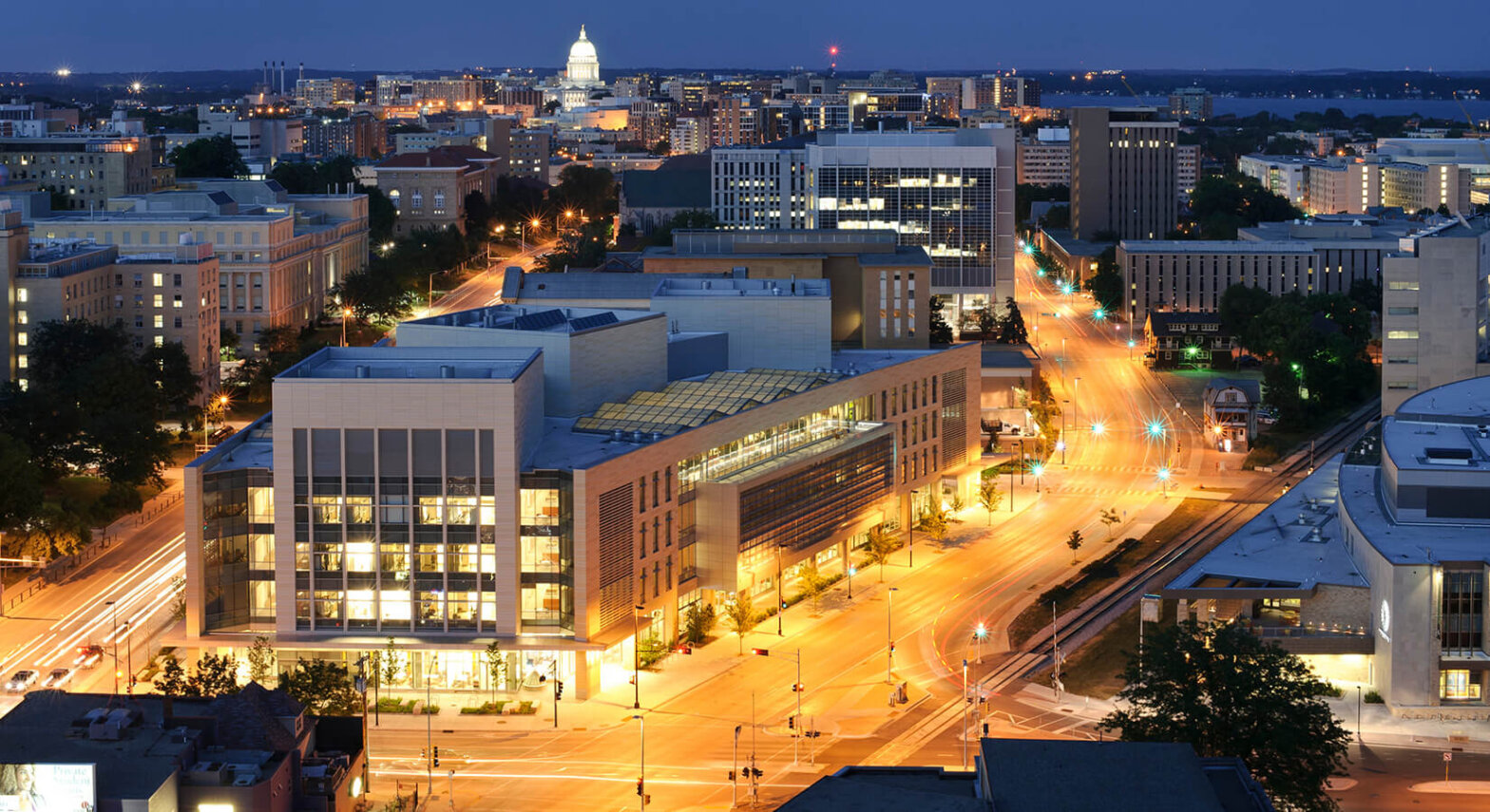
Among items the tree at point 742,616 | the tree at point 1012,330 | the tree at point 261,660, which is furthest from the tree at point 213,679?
the tree at point 1012,330

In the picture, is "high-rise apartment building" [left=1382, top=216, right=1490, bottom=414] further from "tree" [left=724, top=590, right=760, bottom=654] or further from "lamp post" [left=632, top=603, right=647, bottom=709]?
"lamp post" [left=632, top=603, right=647, bottom=709]

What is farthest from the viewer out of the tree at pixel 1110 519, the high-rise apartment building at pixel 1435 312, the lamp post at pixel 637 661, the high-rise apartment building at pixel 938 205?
the high-rise apartment building at pixel 938 205

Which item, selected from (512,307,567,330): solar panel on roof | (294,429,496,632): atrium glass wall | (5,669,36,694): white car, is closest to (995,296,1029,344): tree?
(512,307,567,330): solar panel on roof

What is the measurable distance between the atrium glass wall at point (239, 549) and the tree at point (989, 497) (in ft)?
128

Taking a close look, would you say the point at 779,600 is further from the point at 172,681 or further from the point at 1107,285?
the point at 1107,285

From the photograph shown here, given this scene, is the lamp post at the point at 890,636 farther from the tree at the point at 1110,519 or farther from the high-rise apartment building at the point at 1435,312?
the high-rise apartment building at the point at 1435,312

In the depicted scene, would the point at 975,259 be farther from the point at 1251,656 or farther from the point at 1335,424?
the point at 1251,656

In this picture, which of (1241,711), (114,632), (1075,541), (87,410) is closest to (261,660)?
(114,632)

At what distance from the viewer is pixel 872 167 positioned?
6969 inches

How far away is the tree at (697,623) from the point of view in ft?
266

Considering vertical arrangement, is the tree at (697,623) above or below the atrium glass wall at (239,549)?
below

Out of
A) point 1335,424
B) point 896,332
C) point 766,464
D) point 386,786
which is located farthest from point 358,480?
point 1335,424

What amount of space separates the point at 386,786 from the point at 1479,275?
71114 mm

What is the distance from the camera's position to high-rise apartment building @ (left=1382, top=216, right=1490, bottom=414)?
11288cm
